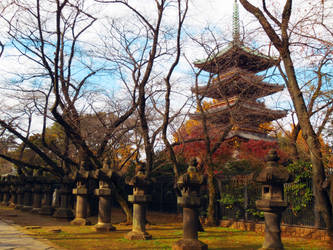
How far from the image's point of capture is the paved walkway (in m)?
7.72

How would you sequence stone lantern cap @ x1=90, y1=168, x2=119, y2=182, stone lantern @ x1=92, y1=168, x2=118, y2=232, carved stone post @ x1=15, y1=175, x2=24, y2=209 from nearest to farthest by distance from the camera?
stone lantern @ x1=92, y1=168, x2=118, y2=232, stone lantern cap @ x1=90, y1=168, x2=119, y2=182, carved stone post @ x1=15, y1=175, x2=24, y2=209

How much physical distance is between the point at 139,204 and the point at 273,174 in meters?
4.47

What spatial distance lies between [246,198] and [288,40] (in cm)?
736

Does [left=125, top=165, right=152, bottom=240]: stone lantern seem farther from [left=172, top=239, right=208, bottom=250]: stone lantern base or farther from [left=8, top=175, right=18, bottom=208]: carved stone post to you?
[left=8, top=175, right=18, bottom=208]: carved stone post

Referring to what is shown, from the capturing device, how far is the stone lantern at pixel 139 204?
379 inches

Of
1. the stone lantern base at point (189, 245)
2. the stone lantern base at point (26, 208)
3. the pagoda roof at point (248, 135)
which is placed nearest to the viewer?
the stone lantern base at point (189, 245)

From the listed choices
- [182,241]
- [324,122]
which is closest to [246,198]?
[324,122]

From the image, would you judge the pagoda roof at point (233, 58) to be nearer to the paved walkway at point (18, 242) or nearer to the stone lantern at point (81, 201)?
the stone lantern at point (81, 201)

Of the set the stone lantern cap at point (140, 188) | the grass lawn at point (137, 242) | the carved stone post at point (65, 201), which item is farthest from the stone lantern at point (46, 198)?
the stone lantern cap at point (140, 188)

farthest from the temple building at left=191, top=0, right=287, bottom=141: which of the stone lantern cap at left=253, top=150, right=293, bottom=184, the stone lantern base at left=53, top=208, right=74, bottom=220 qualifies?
the stone lantern base at left=53, top=208, right=74, bottom=220

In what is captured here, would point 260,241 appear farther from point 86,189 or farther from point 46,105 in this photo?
point 46,105

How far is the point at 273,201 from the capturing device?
6953 mm

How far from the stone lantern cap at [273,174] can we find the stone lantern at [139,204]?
153 inches

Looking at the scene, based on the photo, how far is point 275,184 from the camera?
718 centimetres
